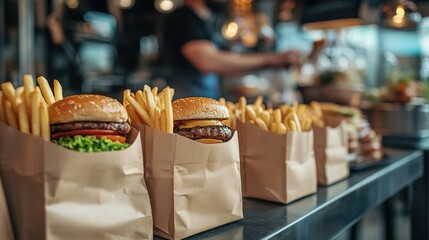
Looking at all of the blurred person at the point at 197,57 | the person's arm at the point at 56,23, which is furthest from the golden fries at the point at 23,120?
the person's arm at the point at 56,23

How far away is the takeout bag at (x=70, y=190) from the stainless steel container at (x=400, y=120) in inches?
79.5

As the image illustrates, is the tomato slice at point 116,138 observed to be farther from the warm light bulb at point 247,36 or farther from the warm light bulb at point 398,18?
the warm light bulb at point 247,36

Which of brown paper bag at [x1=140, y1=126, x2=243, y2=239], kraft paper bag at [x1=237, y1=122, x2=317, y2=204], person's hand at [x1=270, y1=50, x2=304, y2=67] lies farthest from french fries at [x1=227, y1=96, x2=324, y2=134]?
person's hand at [x1=270, y1=50, x2=304, y2=67]

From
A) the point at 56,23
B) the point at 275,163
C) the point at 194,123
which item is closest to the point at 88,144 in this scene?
the point at 194,123

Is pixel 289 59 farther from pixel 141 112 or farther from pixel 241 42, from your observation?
pixel 241 42

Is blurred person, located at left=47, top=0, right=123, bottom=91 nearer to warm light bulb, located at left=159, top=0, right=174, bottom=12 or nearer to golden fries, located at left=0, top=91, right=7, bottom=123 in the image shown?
warm light bulb, located at left=159, top=0, right=174, bottom=12

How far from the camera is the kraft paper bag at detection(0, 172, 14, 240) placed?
77cm

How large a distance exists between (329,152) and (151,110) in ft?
2.41

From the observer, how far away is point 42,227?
0.74 meters

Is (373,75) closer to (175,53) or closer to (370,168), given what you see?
(175,53)

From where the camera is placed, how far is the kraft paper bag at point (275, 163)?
1.20 meters

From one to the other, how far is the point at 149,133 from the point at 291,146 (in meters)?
0.45

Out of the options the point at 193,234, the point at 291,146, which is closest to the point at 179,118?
the point at 193,234

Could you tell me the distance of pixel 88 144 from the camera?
79 cm
